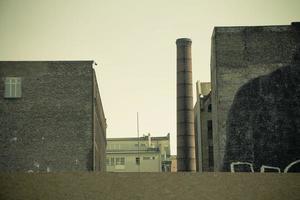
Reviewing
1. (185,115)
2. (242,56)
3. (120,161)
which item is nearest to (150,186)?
(242,56)

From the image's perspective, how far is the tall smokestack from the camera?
91.6ft

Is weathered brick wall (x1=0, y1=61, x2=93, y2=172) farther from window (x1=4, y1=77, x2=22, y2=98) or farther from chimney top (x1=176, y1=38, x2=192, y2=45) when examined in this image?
chimney top (x1=176, y1=38, x2=192, y2=45)

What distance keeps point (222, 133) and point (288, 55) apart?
478 cm

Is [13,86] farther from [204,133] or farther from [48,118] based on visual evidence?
[204,133]

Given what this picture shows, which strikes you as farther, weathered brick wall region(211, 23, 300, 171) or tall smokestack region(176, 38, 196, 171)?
tall smokestack region(176, 38, 196, 171)

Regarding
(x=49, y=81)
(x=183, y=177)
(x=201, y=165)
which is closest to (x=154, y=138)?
(x=201, y=165)

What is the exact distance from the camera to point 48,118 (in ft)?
75.8

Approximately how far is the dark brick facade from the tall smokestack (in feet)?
21.3

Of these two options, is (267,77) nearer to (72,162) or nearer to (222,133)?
(222,133)

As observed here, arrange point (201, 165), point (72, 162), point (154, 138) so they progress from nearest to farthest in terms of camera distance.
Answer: point (72, 162), point (201, 165), point (154, 138)

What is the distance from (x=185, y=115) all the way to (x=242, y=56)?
308 inches

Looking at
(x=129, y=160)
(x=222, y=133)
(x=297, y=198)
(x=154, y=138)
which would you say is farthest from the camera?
(x=154, y=138)

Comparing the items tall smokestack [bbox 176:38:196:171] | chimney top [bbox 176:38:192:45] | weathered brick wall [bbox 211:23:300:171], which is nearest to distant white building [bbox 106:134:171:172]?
tall smokestack [bbox 176:38:196:171]

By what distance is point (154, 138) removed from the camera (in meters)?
61.6
